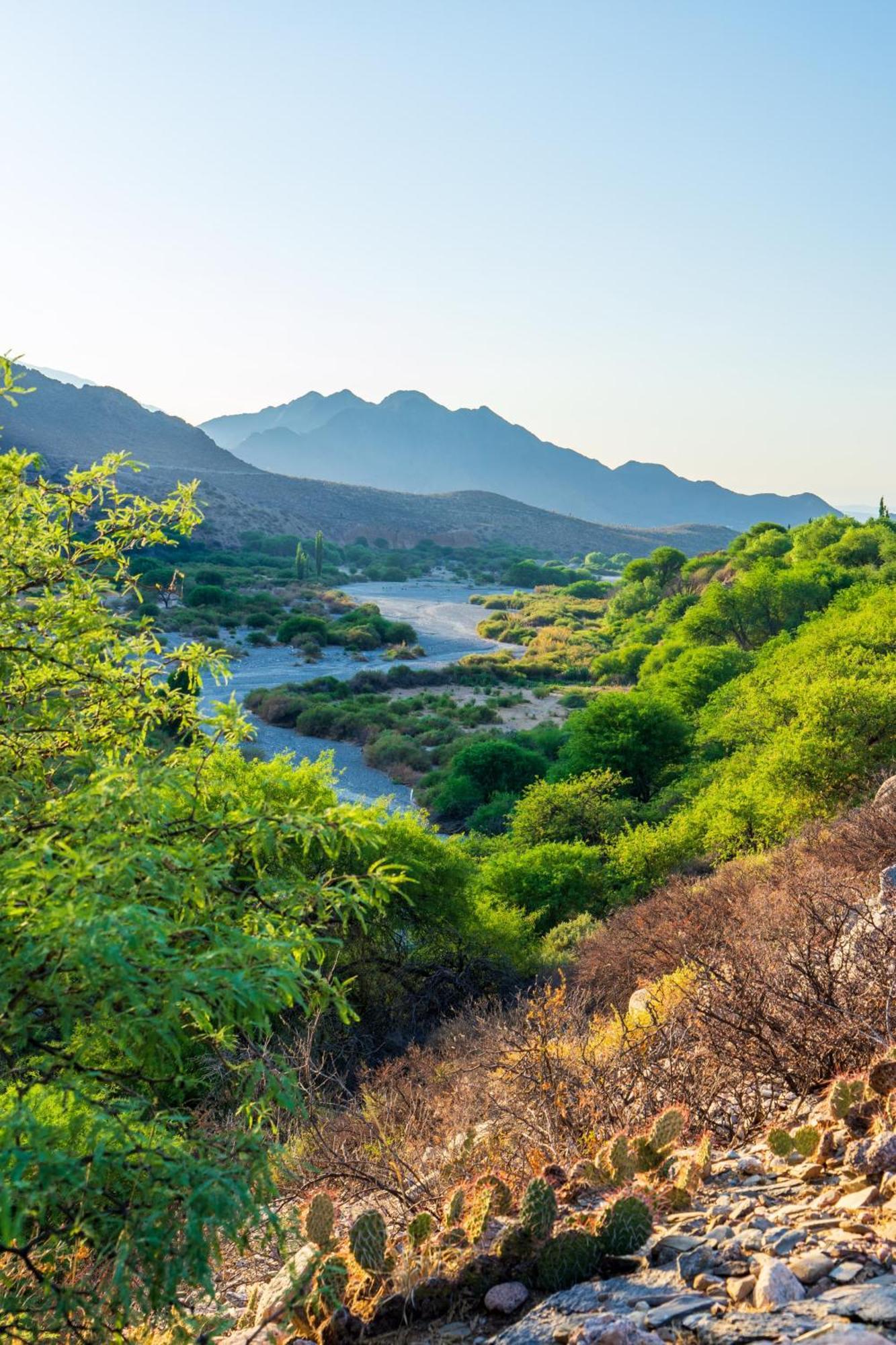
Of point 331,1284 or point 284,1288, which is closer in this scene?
point 331,1284

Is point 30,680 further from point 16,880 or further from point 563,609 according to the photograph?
point 563,609

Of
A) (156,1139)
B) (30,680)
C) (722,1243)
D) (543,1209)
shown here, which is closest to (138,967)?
(156,1139)

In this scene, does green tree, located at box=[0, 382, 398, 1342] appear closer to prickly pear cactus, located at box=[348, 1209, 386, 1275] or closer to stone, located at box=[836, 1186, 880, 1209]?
prickly pear cactus, located at box=[348, 1209, 386, 1275]

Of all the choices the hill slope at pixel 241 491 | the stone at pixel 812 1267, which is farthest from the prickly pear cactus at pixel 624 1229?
the hill slope at pixel 241 491

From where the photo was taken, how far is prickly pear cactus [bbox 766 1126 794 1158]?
17.8 feet

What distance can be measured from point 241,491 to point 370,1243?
132700 millimetres

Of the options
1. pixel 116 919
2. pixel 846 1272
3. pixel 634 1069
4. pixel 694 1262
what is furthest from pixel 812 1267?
pixel 116 919

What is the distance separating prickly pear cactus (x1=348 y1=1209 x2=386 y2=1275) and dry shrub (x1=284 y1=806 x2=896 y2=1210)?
75 centimetres

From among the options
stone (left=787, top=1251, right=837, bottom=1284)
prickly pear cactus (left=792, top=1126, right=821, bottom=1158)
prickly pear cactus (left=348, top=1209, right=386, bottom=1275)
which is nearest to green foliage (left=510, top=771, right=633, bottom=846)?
prickly pear cactus (left=792, top=1126, right=821, bottom=1158)

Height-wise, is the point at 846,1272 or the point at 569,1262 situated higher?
the point at 846,1272

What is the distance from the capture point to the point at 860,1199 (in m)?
4.63

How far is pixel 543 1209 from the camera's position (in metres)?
5.02

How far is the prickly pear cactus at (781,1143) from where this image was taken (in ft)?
17.8

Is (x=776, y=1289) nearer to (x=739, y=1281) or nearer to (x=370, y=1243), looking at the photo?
(x=739, y=1281)
